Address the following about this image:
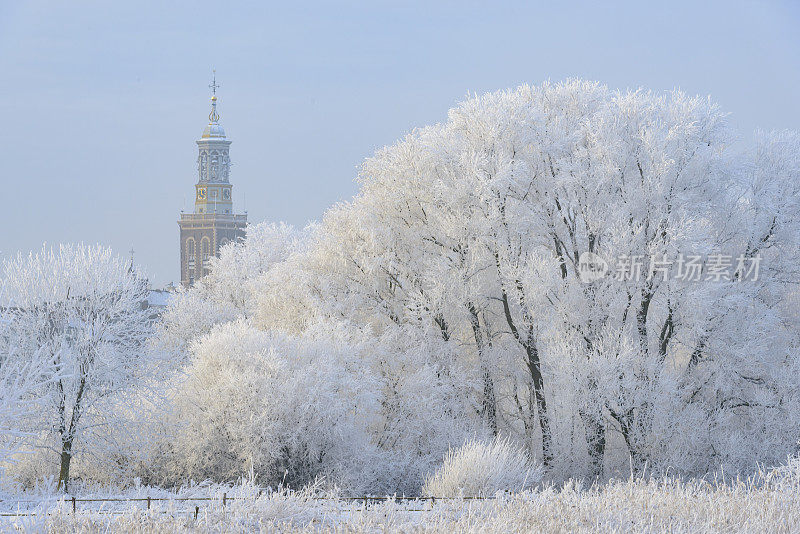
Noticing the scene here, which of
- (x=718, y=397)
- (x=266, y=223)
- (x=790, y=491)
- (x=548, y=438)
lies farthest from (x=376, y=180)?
(x=266, y=223)

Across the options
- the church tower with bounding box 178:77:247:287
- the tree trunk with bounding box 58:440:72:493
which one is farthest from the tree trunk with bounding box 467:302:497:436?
the church tower with bounding box 178:77:247:287

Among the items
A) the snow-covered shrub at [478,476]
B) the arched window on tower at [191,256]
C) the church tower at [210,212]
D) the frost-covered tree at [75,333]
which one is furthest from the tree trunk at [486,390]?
the arched window on tower at [191,256]

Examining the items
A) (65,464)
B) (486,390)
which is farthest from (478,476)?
(65,464)

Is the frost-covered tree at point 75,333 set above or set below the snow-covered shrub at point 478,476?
above

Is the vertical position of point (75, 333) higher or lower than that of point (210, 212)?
lower

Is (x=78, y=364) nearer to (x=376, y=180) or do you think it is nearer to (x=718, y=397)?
(x=376, y=180)

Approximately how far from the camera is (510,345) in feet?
84.0

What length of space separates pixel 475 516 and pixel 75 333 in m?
15.0

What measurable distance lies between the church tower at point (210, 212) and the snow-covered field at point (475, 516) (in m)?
150

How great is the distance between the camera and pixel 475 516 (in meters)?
10.5

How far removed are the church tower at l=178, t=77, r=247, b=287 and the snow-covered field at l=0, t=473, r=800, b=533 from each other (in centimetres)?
14956

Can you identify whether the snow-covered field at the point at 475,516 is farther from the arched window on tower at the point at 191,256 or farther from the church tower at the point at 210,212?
the arched window on tower at the point at 191,256

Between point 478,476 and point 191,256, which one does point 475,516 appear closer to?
point 478,476

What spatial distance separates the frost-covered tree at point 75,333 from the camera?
2148cm
